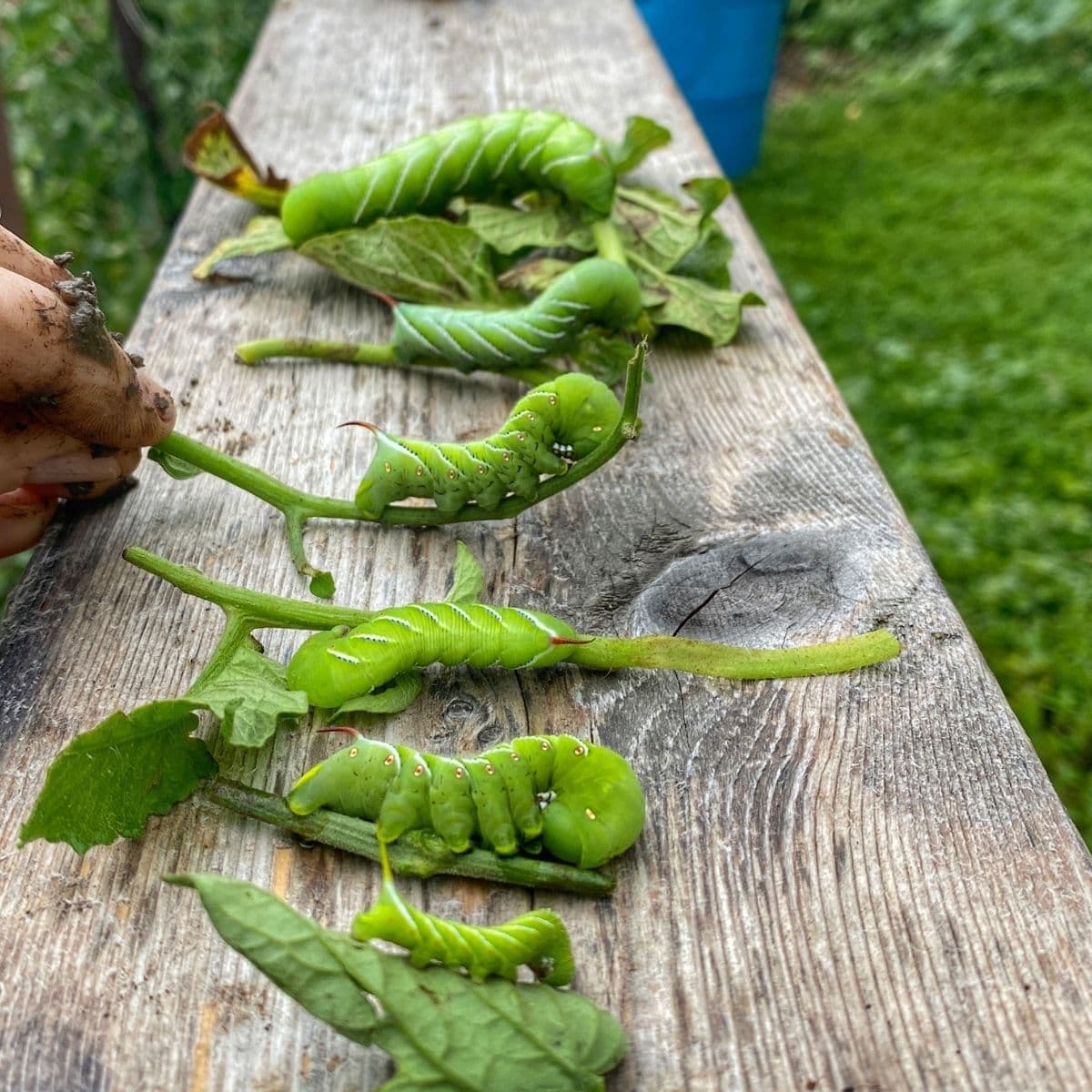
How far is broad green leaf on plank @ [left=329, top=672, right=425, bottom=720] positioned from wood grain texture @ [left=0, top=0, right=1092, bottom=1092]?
0.08ft

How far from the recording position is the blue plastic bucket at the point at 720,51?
427 centimetres

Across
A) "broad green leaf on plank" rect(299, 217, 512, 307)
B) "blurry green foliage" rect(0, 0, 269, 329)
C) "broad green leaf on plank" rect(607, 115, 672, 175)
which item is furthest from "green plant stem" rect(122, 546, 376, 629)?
"blurry green foliage" rect(0, 0, 269, 329)

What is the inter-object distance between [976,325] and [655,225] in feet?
7.71

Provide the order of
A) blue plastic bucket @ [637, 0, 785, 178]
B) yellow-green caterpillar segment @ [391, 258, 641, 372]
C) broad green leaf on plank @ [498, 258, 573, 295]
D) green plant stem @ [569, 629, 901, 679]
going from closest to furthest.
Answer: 1. green plant stem @ [569, 629, 901, 679]
2. yellow-green caterpillar segment @ [391, 258, 641, 372]
3. broad green leaf on plank @ [498, 258, 573, 295]
4. blue plastic bucket @ [637, 0, 785, 178]

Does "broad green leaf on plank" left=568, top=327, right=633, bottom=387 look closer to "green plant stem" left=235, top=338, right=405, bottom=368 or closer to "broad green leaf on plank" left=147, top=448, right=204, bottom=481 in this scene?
"green plant stem" left=235, top=338, right=405, bottom=368

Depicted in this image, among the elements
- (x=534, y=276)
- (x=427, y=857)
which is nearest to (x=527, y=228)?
(x=534, y=276)

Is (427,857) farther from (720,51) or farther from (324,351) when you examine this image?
(720,51)

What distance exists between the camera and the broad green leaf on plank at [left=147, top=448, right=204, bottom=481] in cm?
132

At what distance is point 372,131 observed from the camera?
241 centimetres

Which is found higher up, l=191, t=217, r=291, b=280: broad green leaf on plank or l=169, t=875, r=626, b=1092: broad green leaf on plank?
l=169, t=875, r=626, b=1092: broad green leaf on plank

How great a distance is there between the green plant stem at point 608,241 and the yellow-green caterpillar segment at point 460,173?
22mm

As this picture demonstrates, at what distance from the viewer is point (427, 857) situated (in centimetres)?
90

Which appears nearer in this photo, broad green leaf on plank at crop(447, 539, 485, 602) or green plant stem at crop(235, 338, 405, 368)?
broad green leaf on plank at crop(447, 539, 485, 602)

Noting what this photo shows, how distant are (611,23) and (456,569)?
239 cm
